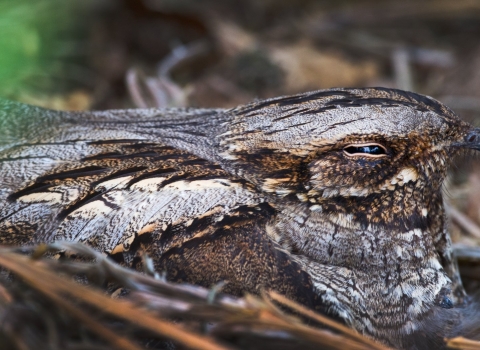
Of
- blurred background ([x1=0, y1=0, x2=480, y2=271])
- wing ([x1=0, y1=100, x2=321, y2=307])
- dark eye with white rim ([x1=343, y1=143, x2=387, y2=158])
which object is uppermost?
blurred background ([x1=0, y1=0, x2=480, y2=271])

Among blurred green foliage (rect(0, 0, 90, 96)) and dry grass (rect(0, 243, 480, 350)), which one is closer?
blurred green foliage (rect(0, 0, 90, 96))

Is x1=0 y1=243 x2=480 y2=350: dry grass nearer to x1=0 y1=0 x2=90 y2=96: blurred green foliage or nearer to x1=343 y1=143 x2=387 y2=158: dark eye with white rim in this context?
x1=0 y1=0 x2=90 y2=96: blurred green foliage

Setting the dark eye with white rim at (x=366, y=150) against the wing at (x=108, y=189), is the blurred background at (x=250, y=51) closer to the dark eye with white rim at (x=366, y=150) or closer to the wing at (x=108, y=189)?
the wing at (x=108, y=189)

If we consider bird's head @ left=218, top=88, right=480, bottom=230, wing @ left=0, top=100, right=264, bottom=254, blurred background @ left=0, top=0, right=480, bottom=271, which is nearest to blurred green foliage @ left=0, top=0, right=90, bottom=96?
wing @ left=0, top=100, right=264, bottom=254

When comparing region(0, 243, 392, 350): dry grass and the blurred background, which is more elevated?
the blurred background

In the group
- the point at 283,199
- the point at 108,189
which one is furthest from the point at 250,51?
the point at 108,189

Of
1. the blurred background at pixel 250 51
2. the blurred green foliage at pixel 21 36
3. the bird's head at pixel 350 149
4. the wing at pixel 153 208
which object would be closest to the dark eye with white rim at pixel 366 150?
the bird's head at pixel 350 149

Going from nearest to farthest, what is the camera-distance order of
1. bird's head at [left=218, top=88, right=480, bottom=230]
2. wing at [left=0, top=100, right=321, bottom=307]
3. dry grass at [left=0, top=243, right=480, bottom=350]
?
dry grass at [left=0, top=243, right=480, bottom=350] < wing at [left=0, top=100, right=321, bottom=307] < bird's head at [left=218, top=88, right=480, bottom=230]

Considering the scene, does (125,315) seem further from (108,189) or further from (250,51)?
(250,51)
